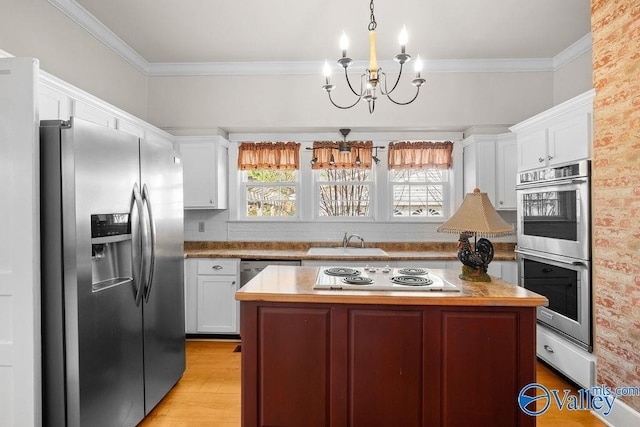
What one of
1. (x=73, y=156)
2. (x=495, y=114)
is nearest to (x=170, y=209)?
(x=73, y=156)

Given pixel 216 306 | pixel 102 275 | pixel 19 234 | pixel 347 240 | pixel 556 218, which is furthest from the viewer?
pixel 347 240

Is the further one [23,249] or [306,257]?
Answer: [306,257]

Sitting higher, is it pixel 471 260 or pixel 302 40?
pixel 302 40

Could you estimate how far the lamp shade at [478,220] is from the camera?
1.96 meters

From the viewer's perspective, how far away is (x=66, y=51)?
9.17 ft

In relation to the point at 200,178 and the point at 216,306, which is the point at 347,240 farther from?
the point at 200,178

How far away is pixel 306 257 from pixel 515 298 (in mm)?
2097

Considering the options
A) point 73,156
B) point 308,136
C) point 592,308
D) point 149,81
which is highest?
point 149,81

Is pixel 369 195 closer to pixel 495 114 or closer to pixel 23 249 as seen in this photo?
pixel 495 114

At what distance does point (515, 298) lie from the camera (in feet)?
5.93

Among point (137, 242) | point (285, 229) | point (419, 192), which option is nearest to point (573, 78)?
point (419, 192)

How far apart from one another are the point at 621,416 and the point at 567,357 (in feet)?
1.86

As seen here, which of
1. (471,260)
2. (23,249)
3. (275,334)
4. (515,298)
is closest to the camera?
(23,249)

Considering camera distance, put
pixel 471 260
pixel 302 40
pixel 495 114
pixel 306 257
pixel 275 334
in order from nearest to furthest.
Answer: pixel 275 334, pixel 471 260, pixel 302 40, pixel 306 257, pixel 495 114
